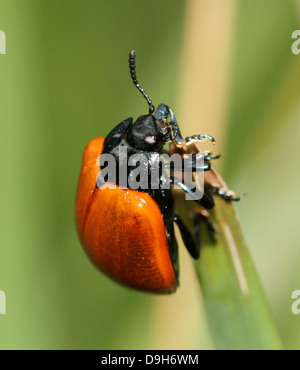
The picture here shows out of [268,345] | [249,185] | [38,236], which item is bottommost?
[268,345]

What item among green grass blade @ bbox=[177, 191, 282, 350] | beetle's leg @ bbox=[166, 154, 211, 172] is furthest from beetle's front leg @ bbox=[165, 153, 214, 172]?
green grass blade @ bbox=[177, 191, 282, 350]

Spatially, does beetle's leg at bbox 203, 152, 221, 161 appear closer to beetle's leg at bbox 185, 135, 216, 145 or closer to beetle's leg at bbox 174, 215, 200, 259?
beetle's leg at bbox 185, 135, 216, 145

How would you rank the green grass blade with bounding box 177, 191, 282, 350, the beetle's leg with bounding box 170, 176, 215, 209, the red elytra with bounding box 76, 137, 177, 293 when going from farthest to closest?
1. the red elytra with bounding box 76, 137, 177, 293
2. the beetle's leg with bounding box 170, 176, 215, 209
3. the green grass blade with bounding box 177, 191, 282, 350

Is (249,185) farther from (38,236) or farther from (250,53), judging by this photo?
(38,236)

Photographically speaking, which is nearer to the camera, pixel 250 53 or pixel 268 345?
pixel 268 345

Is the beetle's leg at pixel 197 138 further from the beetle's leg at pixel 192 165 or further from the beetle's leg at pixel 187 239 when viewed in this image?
the beetle's leg at pixel 187 239

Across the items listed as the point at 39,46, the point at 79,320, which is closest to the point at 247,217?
the point at 79,320
